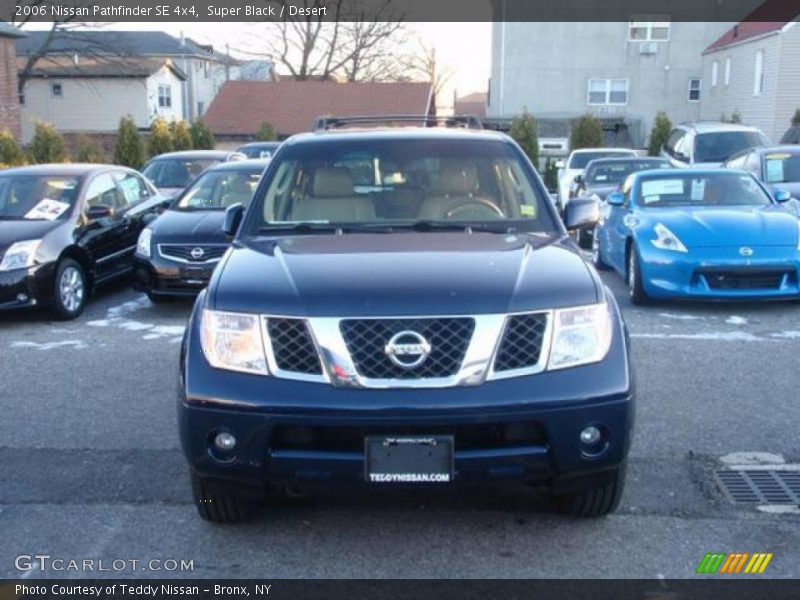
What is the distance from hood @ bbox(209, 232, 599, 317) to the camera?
3.70 metres

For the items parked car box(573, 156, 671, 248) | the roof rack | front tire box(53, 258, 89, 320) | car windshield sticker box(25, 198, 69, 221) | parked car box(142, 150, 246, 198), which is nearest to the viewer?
the roof rack

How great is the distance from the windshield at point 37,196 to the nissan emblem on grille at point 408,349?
691cm

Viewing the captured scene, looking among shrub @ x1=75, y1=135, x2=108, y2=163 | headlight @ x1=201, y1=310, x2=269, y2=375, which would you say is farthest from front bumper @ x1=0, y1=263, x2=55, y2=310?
shrub @ x1=75, y1=135, x2=108, y2=163

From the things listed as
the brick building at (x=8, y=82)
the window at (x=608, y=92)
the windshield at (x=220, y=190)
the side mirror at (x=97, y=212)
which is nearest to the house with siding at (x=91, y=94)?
the brick building at (x=8, y=82)

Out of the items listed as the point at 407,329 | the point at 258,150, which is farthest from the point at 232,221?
the point at 258,150

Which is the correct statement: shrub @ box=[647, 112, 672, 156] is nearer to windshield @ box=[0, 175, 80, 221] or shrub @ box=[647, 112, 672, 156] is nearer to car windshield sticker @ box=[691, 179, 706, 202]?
car windshield sticker @ box=[691, 179, 706, 202]

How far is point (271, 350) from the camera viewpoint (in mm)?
3713

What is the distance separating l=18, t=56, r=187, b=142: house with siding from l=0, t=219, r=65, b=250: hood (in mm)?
42302

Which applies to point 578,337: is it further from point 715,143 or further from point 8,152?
point 8,152

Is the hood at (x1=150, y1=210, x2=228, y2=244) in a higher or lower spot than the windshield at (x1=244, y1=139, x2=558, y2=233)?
lower

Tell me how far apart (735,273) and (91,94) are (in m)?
47.8

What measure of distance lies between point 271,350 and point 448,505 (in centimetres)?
132
